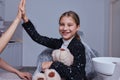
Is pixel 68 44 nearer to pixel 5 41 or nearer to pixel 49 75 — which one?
pixel 49 75

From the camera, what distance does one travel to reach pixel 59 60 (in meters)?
1.24

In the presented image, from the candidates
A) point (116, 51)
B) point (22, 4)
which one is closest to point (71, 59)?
point (22, 4)

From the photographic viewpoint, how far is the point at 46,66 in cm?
118

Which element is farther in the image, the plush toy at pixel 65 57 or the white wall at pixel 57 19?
the white wall at pixel 57 19

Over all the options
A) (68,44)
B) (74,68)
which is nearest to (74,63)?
(74,68)

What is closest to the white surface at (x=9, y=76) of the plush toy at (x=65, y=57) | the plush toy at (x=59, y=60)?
the plush toy at (x=59, y=60)

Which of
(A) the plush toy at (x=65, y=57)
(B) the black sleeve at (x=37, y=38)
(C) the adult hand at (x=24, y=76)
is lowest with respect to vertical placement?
(C) the adult hand at (x=24, y=76)

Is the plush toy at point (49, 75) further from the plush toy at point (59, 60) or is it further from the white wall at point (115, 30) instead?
the white wall at point (115, 30)

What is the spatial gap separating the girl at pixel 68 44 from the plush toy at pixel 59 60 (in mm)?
29

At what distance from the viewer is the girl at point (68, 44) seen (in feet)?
3.80

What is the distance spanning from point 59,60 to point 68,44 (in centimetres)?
12

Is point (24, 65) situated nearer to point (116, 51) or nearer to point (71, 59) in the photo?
point (116, 51)

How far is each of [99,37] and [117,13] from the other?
4.66 feet

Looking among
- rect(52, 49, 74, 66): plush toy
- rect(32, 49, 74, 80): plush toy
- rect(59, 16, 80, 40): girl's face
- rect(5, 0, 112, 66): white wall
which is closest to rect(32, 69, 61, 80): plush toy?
rect(32, 49, 74, 80): plush toy
